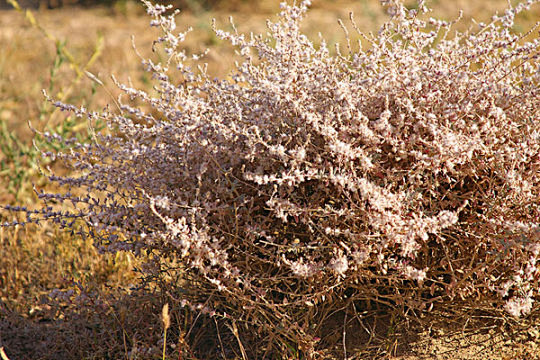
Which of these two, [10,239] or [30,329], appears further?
[10,239]

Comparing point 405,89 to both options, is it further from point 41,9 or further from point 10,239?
point 41,9

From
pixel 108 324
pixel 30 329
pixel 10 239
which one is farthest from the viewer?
pixel 10 239

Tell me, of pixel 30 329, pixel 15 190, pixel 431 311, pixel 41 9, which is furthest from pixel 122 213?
pixel 41 9

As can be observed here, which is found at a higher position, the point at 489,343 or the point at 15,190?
the point at 489,343

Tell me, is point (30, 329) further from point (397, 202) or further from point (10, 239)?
point (397, 202)

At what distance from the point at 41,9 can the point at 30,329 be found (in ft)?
23.1

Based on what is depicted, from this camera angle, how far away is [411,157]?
1973 mm

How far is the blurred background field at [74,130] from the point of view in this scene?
2461 mm

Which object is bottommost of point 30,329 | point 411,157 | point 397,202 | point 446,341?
point 30,329

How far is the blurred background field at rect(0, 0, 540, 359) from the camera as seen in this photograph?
8.07 feet

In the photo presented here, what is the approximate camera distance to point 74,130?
425cm

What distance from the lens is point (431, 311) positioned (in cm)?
215

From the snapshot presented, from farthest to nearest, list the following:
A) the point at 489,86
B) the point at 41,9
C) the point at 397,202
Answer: the point at 41,9 < the point at 489,86 < the point at 397,202

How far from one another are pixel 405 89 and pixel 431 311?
2.66ft
